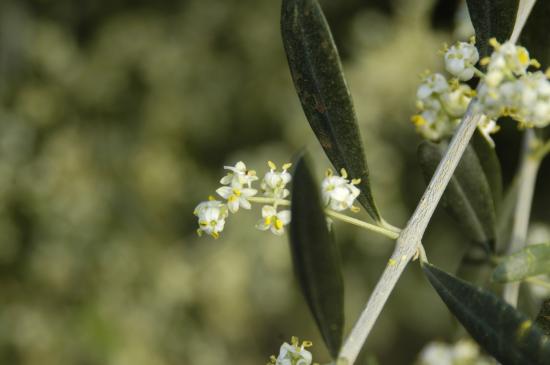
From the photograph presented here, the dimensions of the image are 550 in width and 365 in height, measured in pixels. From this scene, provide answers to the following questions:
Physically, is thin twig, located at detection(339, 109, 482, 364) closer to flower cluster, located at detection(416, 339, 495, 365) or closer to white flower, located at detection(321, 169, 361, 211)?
white flower, located at detection(321, 169, 361, 211)

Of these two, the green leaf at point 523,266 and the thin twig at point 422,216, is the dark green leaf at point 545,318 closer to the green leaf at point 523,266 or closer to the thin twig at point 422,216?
the green leaf at point 523,266

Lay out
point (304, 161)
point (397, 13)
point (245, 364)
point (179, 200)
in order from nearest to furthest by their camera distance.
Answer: point (304, 161), point (397, 13), point (179, 200), point (245, 364)

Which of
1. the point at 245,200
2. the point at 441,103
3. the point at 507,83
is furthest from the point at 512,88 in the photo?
the point at 245,200

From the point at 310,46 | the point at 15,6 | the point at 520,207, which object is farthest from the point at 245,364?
the point at 310,46

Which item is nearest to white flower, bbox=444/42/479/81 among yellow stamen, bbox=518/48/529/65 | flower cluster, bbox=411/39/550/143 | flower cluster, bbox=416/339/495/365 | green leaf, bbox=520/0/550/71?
flower cluster, bbox=411/39/550/143

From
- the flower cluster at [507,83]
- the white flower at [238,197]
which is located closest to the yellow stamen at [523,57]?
the flower cluster at [507,83]

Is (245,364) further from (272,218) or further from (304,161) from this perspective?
(304,161)

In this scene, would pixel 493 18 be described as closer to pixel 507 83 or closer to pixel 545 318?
pixel 507 83
